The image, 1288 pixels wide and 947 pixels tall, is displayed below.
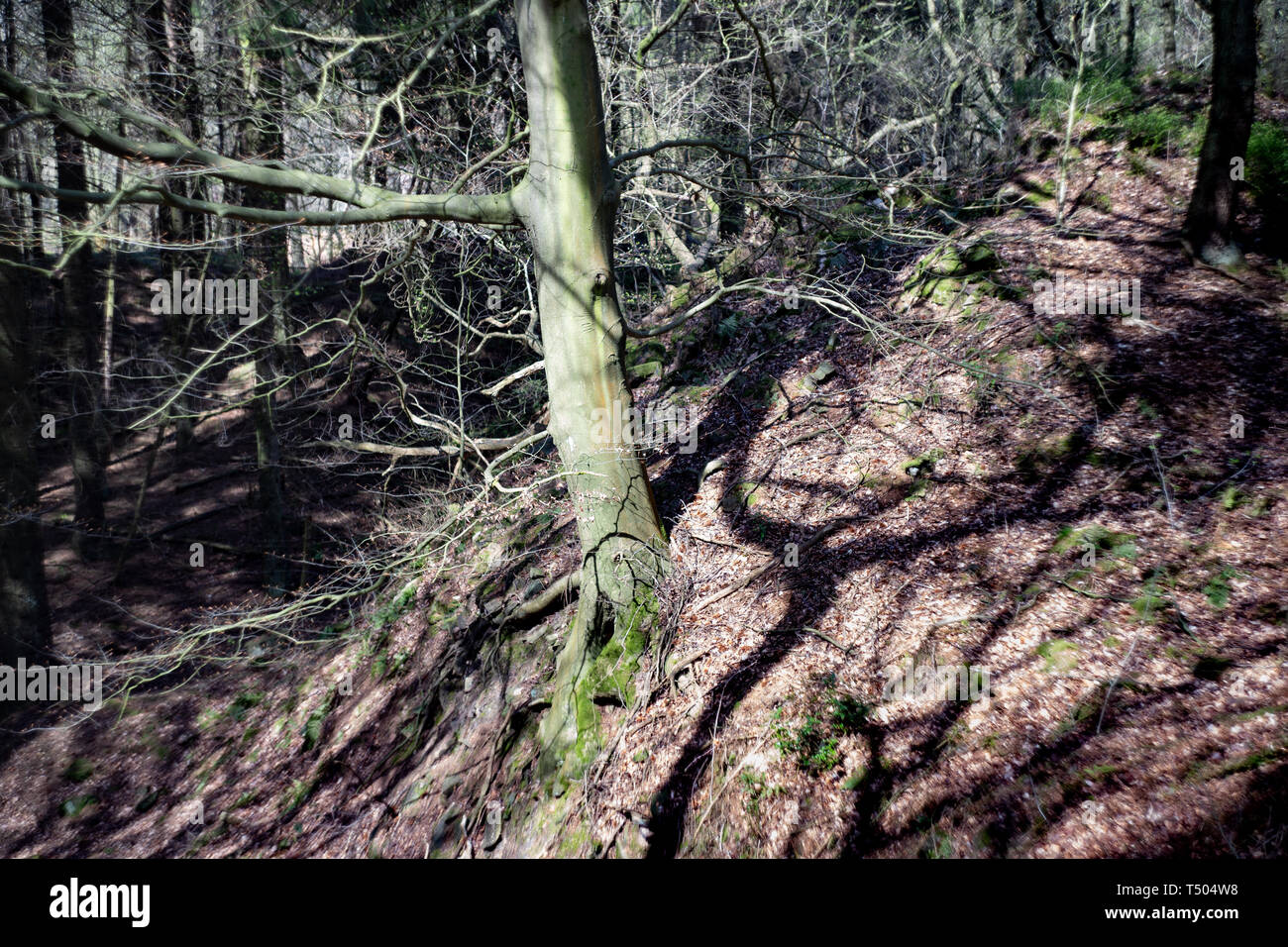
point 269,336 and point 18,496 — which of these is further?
point 269,336

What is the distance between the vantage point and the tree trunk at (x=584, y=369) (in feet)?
14.1

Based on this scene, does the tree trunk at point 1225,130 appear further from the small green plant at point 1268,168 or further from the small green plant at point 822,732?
the small green plant at point 822,732

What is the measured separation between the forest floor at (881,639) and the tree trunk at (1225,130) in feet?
1.26

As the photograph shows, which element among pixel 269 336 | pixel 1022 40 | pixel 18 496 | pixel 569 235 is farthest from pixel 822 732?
pixel 1022 40

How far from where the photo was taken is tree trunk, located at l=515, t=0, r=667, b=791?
4289 millimetres

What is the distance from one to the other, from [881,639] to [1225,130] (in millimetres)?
6739

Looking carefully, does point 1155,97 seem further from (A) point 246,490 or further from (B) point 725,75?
(A) point 246,490

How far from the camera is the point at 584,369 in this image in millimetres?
4695

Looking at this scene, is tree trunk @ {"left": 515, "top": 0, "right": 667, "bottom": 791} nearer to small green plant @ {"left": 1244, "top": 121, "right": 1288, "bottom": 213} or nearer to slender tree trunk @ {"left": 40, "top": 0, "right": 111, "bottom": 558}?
small green plant @ {"left": 1244, "top": 121, "right": 1288, "bottom": 213}

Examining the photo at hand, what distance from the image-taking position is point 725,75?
32.8 feet

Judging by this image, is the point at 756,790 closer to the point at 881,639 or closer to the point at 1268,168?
the point at 881,639

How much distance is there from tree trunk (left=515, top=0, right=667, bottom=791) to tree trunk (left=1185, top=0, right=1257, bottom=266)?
661cm

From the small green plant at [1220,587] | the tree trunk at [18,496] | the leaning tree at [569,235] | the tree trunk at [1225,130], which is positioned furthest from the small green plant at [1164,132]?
the tree trunk at [18,496]
